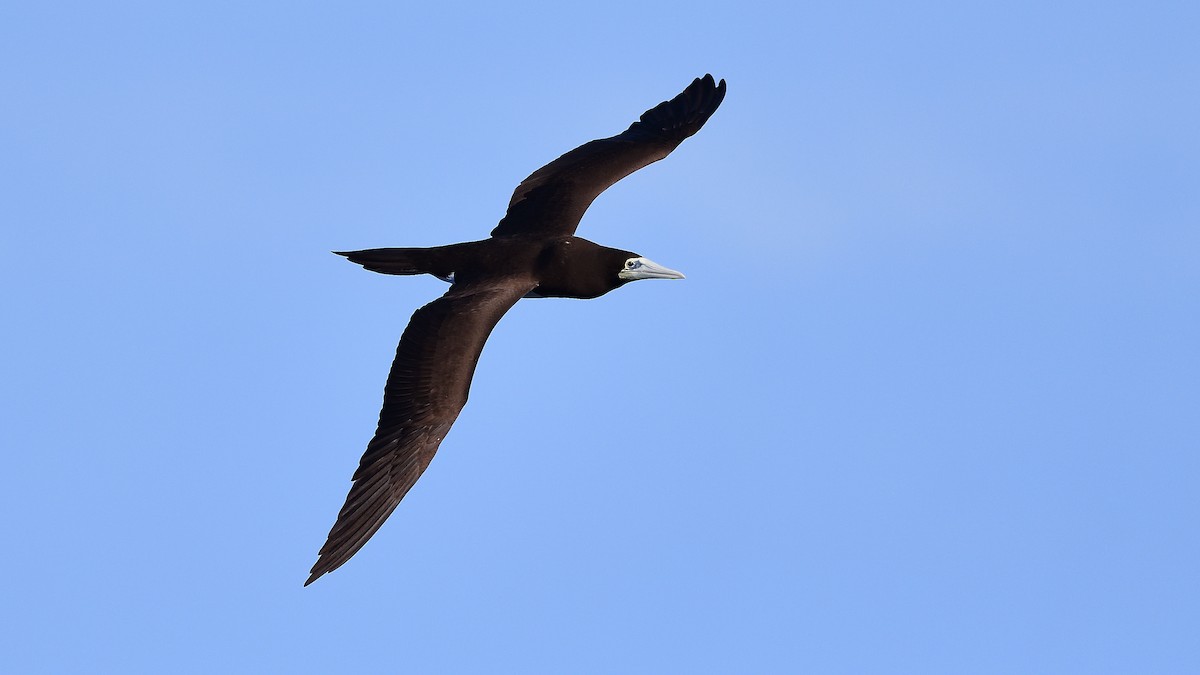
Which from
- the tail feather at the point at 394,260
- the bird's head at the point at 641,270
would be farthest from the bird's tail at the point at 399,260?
the bird's head at the point at 641,270

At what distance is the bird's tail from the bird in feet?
0.03

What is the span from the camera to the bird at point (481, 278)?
1462cm

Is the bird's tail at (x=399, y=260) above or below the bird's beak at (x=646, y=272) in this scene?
below

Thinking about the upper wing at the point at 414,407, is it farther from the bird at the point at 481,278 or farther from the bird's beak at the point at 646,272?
the bird's beak at the point at 646,272

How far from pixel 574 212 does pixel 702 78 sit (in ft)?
9.90

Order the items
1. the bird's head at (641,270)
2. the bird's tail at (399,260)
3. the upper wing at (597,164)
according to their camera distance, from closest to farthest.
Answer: the bird's tail at (399,260)
the bird's head at (641,270)
the upper wing at (597,164)

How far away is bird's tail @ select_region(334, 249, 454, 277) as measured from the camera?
1645cm

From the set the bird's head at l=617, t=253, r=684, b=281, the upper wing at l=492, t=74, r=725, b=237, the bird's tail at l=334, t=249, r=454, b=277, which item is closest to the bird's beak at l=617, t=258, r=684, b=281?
the bird's head at l=617, t=253, r=684, b=281

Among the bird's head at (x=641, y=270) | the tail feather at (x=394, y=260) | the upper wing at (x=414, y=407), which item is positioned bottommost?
the upper wing at (x=414, y=407)

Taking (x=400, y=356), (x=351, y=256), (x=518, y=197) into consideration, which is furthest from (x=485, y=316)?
(x=518, y=197)

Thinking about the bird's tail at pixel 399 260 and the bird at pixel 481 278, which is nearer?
the bird at pixel 481 278

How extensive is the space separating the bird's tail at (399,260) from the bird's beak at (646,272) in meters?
2.08

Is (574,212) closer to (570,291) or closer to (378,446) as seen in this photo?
(570,291)

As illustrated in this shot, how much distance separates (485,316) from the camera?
606 inches
